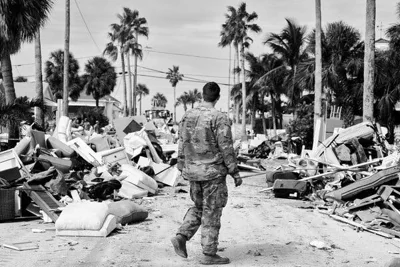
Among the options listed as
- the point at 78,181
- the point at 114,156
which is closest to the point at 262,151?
the point at 114,156

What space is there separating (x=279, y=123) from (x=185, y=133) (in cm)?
5430

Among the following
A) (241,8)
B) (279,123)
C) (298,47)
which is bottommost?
(279,123)

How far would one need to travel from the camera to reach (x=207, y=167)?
18.7ft

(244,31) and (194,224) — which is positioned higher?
(244,31)

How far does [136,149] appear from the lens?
15.2 m

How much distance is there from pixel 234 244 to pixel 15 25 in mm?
12349

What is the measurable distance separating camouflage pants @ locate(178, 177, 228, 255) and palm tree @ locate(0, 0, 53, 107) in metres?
12.0

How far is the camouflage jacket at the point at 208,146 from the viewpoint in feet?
18.5

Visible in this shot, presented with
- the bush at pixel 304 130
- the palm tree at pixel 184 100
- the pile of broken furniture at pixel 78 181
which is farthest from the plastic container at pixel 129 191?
the palm tree at pixel 184 100

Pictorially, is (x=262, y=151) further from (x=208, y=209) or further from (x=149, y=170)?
(x=208, y=209)

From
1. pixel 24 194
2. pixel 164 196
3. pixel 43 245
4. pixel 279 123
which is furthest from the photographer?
pixel 279 123

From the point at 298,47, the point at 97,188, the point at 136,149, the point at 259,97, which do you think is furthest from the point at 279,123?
the point at 97,188

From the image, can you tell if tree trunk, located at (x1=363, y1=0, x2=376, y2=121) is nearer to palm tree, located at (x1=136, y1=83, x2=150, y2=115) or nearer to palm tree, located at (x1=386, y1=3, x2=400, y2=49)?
palm tree, located at (x1=386, y1=3, x2=400, y2=49)

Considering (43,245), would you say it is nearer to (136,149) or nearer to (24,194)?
(24,194)
